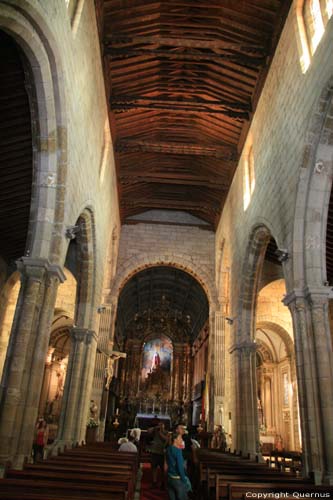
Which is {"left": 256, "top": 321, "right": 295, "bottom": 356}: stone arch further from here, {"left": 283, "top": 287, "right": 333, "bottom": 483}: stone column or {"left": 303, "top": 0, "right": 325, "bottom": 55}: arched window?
{"left": 303, "top": 0, "right": 325, "bottom": 55}: arched window

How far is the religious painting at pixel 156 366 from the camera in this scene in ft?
95.6

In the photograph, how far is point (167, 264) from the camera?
1906 cm

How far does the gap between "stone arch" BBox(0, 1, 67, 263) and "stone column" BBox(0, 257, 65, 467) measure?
40 cm

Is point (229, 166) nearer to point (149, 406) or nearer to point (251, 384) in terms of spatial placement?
point (251, 384)

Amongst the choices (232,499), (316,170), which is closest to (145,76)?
(316,170)

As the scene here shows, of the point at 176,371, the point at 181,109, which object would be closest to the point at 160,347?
the point at 176,371

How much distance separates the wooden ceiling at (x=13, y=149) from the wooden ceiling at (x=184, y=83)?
3.60m

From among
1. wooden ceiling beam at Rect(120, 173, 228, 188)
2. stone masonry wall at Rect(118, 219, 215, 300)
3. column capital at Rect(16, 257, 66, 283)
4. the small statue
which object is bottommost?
the small statue

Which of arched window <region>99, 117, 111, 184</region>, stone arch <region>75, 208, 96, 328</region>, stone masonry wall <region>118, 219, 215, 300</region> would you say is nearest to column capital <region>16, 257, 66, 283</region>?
stone arch <region>75, 208, 96, 328</region>

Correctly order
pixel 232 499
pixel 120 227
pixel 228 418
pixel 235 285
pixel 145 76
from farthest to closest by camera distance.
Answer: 1. pixel 120 227
2. pixel 228 418
3. pixel 235 285
4. pixel 145 76
5. pixel 232 499

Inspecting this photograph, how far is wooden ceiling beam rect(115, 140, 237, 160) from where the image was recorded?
579 inches

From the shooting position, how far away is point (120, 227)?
65.1 feet

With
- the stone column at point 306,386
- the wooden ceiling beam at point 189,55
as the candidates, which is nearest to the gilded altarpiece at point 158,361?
the wooden ceiling beam at point 189,55

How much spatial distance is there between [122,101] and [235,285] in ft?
23.3
